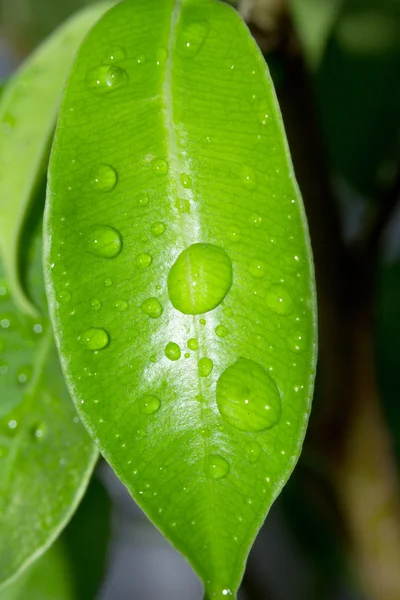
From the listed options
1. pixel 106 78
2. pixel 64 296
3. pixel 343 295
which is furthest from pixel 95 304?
pixel 343 295

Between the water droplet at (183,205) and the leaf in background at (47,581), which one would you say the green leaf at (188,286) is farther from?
the leaf in background at (47,581)

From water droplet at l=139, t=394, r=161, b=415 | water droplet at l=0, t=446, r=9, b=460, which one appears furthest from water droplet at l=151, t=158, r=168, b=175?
water droplet at l=0, t=446, r=9, b=460

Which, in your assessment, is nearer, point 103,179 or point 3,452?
point 103,179

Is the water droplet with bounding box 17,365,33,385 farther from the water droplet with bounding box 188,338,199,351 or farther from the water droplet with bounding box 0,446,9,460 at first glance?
the water droplet with bounding box 188,338,199,351

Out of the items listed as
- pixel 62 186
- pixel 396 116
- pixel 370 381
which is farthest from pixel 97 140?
pixel 396 116

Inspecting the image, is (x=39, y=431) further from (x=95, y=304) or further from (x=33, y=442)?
(x=95, y=304)
